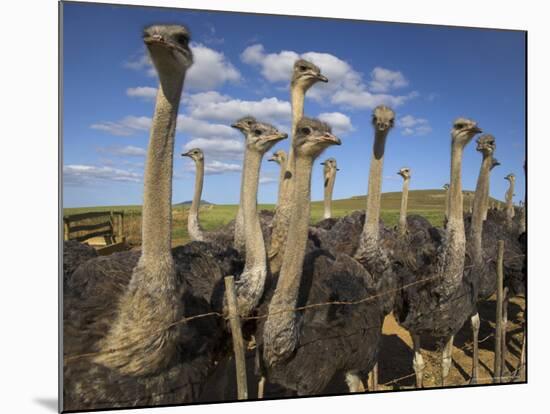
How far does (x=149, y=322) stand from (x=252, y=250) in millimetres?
1020

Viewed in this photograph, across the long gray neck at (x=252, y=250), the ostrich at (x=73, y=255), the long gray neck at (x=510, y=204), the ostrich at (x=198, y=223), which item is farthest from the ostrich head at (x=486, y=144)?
the ostrich at (x=73, y=255)

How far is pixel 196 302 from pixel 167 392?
584 millimetres

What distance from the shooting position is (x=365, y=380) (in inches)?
171

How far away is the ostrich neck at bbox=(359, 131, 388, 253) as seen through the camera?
4.68m

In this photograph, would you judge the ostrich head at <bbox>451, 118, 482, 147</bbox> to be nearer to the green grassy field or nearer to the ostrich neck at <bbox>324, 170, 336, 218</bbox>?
the green grassy field

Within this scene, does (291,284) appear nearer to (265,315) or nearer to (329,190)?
(265,315)

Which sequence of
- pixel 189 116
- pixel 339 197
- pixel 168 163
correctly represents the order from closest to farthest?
1. pixel 168 163
2. pixel 189 116
3. pixel 339 197

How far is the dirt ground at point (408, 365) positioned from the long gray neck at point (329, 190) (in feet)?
4.37

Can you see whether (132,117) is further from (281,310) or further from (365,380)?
(365,380)

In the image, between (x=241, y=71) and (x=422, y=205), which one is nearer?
(x=241, y=71)

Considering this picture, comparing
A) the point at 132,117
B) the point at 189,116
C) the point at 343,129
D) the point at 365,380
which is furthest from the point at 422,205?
the point at 132,117

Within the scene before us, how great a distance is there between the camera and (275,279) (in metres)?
4.04

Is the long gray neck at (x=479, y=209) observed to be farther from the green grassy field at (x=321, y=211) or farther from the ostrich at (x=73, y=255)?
the ostrich at (x=73, y=255)
